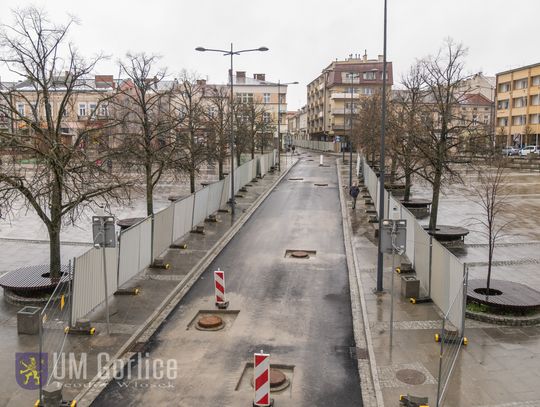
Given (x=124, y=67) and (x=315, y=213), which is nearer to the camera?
(x=124, y=67)

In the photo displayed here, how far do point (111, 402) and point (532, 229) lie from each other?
877 inches

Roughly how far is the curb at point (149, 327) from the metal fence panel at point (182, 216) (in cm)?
159

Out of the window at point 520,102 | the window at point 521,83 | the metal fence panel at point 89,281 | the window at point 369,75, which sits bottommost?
the metal fence panel at point 89,281

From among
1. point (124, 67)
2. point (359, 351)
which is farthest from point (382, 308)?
point (124, 67)

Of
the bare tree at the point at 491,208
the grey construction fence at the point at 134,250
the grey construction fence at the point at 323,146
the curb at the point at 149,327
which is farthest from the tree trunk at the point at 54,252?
the grey construction fence at the point at 323,146

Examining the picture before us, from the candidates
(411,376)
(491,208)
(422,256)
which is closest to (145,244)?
(422,256)

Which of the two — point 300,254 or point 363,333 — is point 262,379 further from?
point 300,254

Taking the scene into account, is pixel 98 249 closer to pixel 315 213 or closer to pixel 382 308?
pixel 382 308

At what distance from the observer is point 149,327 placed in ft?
42.1

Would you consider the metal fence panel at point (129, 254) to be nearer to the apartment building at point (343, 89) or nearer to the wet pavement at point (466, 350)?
the wet pavement at point (466, 350)

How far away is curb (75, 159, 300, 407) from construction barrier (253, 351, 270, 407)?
3.13 meters

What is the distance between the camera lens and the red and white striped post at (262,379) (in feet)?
28.7

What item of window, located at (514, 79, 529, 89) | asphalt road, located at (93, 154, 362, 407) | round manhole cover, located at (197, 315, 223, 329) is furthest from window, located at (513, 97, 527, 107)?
round manhole cover, located at (197, 315, 223, 329)

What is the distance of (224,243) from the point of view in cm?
2158
